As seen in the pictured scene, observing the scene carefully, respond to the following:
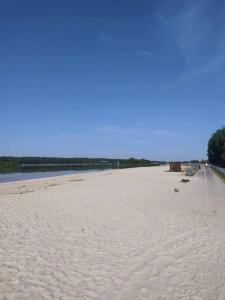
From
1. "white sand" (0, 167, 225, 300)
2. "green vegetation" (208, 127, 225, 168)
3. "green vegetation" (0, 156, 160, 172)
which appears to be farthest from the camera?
"green vegetation" (0, 156, 160, 172)

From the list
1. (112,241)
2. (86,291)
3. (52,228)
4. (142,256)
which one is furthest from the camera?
(52,228)

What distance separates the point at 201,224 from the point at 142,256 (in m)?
5.01

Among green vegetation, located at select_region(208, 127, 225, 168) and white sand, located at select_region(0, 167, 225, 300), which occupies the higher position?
green vegetation, located at select_region(208, 127, 225, 168)

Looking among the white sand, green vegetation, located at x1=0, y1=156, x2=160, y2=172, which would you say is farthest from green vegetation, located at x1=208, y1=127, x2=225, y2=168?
the white sand

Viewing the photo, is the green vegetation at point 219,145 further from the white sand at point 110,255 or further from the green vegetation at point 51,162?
the white sand at point 110,255

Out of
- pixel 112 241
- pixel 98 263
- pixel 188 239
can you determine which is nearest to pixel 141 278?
pixel 98 263

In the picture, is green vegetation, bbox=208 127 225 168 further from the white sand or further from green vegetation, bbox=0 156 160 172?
the white sand

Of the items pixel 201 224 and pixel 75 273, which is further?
pixel 201 224

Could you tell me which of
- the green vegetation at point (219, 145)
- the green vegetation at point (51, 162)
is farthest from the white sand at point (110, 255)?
the green vegetation at point (51, 162)

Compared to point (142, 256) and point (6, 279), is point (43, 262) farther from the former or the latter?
point (142, 256)

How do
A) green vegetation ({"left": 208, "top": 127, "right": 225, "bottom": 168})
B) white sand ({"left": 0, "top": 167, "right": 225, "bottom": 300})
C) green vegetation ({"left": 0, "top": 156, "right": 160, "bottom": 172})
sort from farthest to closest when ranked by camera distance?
1. green vegetation ({"left": 0, "top": 156, "right": 160, "bottom": 172})
2. green vegetation ({"left": 208, "top": 127, "right": 225, "bottom": 168})
3. white sand ({"left": 0, "top": 167, "right": 225, "bottom": 300})

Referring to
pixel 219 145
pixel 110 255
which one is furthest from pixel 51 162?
pixel 110 255

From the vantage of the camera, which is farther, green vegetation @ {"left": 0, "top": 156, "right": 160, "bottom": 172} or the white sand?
green vegetation @ {"left": 0, "top": 156, "right": 160, "bottom": 172}

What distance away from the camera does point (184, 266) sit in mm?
7680
